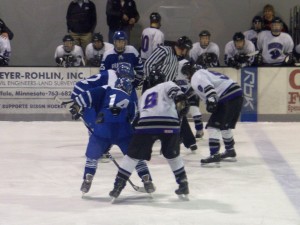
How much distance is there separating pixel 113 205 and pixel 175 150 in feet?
2.05

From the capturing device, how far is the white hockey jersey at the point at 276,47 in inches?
452

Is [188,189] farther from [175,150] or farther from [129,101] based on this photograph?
[129,101]

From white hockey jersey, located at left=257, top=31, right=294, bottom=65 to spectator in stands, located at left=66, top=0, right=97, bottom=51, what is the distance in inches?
96.4

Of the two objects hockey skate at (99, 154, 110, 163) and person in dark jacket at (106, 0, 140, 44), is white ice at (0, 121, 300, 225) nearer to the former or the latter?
hockey skate at (99, 154, 110, 163)

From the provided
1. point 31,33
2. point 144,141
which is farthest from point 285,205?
point 31,33

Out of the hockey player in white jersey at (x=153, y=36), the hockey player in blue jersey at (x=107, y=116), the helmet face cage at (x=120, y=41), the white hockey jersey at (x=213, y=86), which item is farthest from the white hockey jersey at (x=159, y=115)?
the hockey player in white jersey at (x=153, y=36)

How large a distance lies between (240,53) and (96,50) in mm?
1882

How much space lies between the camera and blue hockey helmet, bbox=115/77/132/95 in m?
6.76

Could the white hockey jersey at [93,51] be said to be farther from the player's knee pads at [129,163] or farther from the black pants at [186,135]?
the player's knee pads at [129,163]

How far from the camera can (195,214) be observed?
627 centimetres

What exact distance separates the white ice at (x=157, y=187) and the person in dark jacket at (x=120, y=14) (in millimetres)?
2364

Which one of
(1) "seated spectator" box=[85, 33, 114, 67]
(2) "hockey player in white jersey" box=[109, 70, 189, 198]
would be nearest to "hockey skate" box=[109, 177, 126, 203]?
(2) "hockey player in white jersey" box=[109, 70, 189, 198]

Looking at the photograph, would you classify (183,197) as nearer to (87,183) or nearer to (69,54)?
(87,183)

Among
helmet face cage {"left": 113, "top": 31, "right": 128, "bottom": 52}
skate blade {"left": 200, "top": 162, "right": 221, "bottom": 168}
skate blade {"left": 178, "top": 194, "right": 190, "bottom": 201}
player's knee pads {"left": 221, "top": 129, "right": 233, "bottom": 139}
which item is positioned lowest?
skate blade {"left": 200, "top": 162, "right": 221, "bottom": 168}
